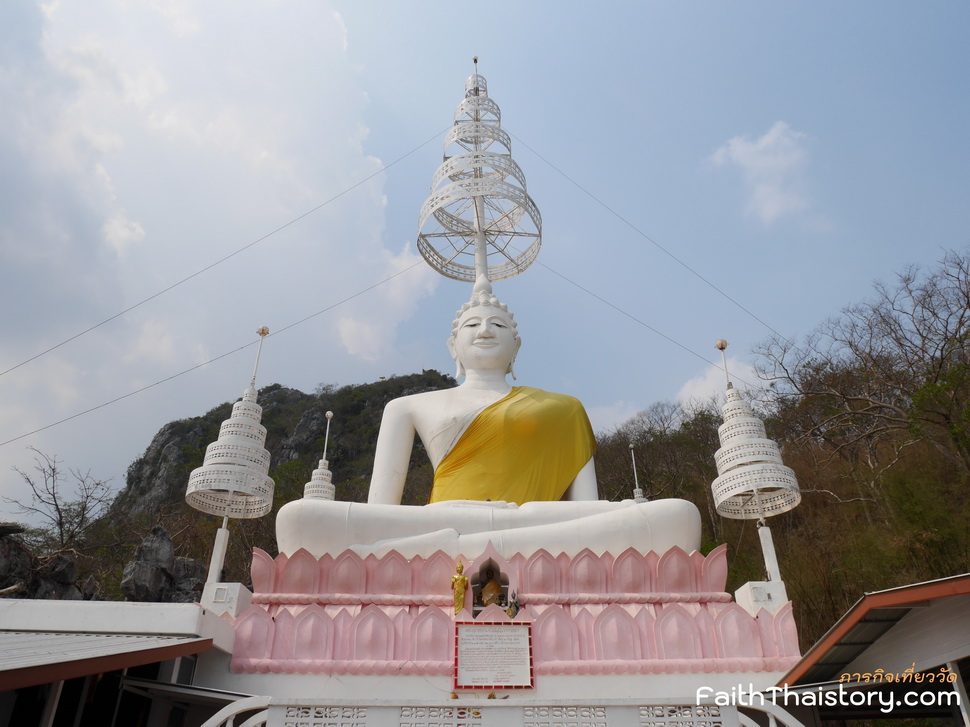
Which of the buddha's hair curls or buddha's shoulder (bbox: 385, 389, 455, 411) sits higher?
the buddha's hair curls

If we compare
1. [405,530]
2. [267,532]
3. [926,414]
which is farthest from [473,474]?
[267,532]

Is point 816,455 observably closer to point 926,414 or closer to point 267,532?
point 926,414

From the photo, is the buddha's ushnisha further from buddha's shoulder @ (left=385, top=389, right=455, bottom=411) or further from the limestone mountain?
the limestone mountain

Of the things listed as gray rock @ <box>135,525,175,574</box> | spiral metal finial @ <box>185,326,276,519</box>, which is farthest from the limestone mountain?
spiral metal finial @ <box>185,326,276,519</box>

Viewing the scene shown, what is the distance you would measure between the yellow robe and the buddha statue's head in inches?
32.3

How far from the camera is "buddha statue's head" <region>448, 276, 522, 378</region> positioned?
396 inches

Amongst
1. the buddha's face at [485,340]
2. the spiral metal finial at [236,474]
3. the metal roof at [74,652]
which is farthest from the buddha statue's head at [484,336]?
the metal roof at [74,652]

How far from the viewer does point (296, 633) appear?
18.6 feet

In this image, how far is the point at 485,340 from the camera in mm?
10062

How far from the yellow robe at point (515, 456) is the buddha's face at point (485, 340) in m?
0.80

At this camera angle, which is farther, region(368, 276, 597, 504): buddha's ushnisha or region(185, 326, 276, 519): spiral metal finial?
region(368, 276, 597, 504): buddha's ushnisha

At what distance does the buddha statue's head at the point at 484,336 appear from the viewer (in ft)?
33.0

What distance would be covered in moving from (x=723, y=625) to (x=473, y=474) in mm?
3825

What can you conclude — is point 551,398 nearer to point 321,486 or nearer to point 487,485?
point 487,485
